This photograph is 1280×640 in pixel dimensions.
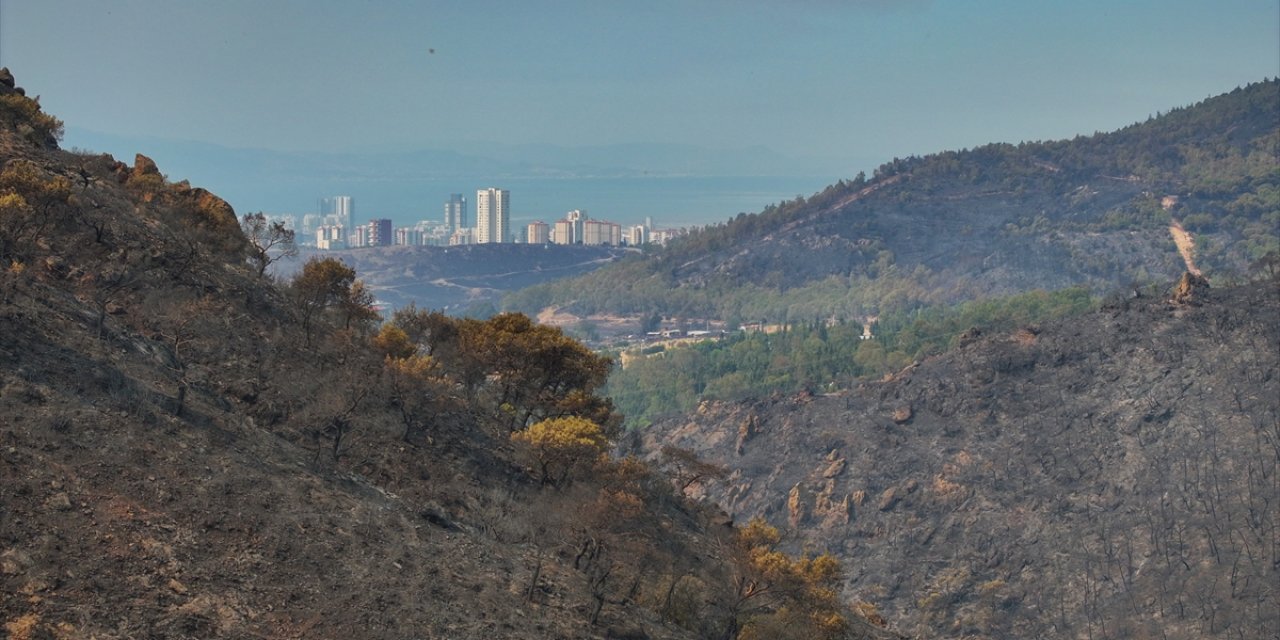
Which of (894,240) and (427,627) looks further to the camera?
(894,240)

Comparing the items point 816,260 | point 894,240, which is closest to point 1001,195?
point 894,240

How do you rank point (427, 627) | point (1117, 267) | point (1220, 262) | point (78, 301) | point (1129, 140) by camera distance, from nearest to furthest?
point (427, 627) < point (78, 301) < point (1220, 262) < point (1117, 267) < point (1129, 140)

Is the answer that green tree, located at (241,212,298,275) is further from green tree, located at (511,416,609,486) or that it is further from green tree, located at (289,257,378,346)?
green tree, located at (511,416,609,486)

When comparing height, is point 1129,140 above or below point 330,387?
above

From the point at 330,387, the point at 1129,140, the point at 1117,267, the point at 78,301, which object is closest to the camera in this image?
the point at 78,301


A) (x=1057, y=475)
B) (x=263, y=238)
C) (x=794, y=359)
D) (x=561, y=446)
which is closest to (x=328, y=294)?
(x=263, y=238)

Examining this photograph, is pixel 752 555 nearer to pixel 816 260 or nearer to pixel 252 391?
pixel 252 391

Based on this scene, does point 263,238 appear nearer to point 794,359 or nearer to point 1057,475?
point 1057,475

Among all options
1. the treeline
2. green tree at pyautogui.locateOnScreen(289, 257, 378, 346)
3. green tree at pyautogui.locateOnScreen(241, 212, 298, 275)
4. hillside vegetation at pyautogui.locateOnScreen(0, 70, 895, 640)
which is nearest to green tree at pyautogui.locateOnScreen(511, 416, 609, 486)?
hillside vegetation at pyautogui.locateOnScreen(0, 70, 895, 640)
